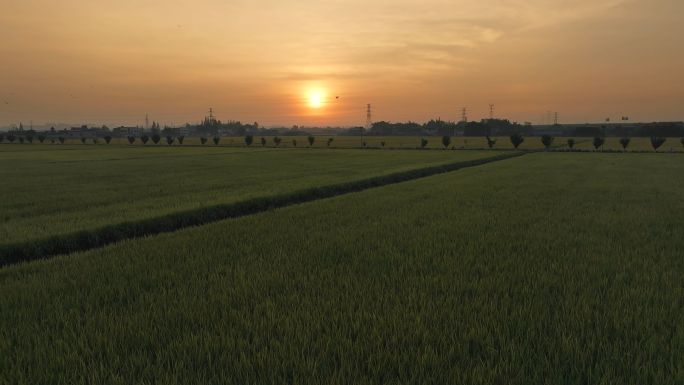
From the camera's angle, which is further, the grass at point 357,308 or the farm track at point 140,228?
the farm track at point 140,228

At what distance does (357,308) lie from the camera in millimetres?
4297

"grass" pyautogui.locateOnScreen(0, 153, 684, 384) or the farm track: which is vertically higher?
"grass" pyautogui.locateOnScreen(0, 153, 684, 384)

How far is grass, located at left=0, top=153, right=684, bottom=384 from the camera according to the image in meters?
3.10

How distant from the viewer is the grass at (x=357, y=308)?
3102 millimetres

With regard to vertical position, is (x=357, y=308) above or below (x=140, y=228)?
above

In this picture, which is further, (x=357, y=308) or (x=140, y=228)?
(x=140, y=228)

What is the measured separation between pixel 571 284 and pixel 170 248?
6.70 meters

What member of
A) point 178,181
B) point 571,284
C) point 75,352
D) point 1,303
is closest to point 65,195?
point 178,181

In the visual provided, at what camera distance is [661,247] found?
6840 millimetres

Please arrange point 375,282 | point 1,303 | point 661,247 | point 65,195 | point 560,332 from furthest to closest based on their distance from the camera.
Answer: point 65,195 → point 661,247 → point 375,282 → point 1,303 → point 560,332

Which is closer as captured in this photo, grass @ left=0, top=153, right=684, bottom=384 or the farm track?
grass @ left=0, top=153, right=684, bottom=384

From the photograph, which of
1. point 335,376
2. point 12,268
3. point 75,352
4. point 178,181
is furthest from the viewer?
point 178,181

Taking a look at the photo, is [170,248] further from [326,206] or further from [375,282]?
[326,206]

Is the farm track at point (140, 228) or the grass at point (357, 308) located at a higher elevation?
the grass at point (357, 308)
